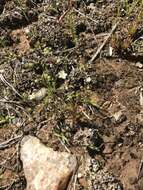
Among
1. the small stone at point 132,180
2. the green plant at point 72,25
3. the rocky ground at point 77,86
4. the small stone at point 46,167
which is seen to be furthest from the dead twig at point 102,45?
the small stone at point 132,180

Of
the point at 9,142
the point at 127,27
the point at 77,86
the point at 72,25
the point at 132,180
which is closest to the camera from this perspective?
the point at 132,180

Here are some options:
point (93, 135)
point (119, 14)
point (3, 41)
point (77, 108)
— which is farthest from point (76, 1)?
point (93, 135)

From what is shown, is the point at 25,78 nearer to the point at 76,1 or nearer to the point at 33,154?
the point at 33,154

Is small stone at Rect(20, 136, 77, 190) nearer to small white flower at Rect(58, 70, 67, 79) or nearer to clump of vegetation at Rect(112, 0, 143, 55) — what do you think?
small white flower at Rect(58, 70, 67, 79)

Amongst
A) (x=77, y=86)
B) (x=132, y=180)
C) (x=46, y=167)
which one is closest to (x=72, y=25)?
(x=77, y=86)

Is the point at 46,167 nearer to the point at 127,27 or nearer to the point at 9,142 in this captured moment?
the point at 9,142

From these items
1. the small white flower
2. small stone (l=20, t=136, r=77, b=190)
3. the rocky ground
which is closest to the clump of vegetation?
the rocky ground
